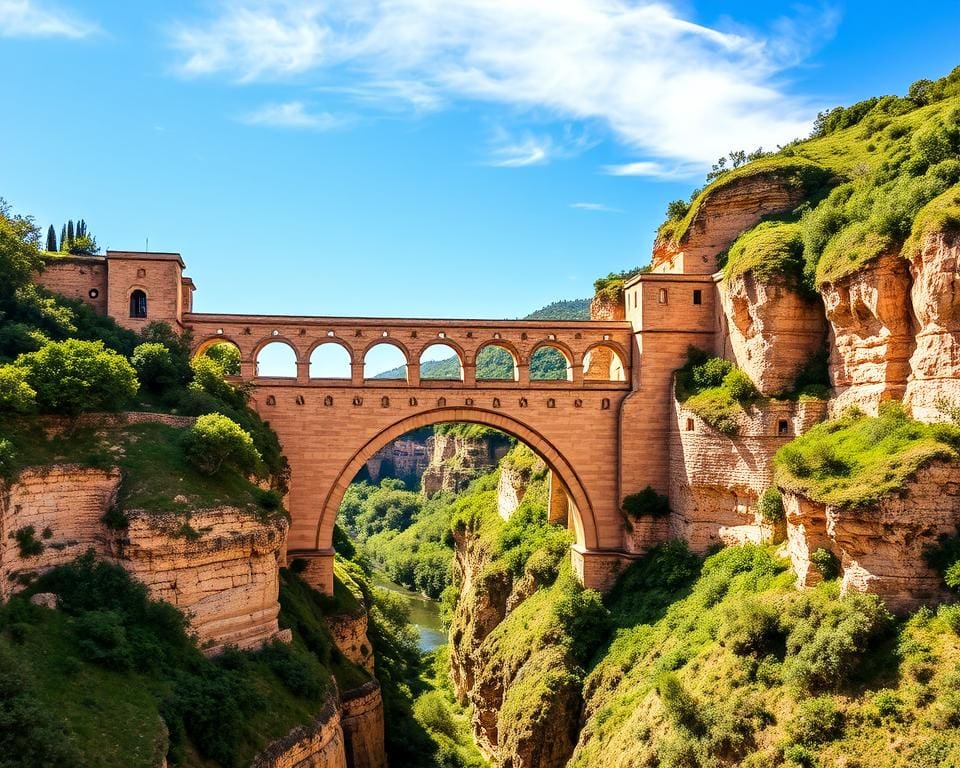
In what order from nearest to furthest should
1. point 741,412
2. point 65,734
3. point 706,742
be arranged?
point 65,734 → point 706,742 → point 741,412

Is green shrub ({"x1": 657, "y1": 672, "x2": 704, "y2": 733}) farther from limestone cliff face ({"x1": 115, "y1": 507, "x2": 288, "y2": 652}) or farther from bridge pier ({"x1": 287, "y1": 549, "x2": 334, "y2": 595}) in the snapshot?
bridge pier ({"x1": 287, "y1": 549, "x2": 334, "y2": 595})

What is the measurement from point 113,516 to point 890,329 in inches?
822

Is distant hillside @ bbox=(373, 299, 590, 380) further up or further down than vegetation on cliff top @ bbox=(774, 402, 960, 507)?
further up

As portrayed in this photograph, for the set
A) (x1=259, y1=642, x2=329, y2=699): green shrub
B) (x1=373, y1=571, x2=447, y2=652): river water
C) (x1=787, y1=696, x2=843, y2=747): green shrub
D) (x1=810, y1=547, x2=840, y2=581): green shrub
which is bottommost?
(x1=373, y1=571, x2=447, y2=652): river water

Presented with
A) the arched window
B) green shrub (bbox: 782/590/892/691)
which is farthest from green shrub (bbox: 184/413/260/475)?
green shrub (bbox: 782/590/892/691)

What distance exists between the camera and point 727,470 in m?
28.1

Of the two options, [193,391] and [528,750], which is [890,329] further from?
[193,391]

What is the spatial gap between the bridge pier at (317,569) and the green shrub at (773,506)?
15.2 metres

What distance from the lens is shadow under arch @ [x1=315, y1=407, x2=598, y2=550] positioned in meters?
29.9

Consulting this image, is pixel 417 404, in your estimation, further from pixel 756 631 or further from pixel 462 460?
pixel 462 460

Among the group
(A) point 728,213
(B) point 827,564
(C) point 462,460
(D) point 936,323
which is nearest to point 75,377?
(B) point 827,564

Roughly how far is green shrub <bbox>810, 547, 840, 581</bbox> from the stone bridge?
35.1ft

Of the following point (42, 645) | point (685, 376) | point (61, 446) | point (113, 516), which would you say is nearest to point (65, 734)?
point (42, 645)

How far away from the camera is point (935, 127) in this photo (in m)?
25.5
